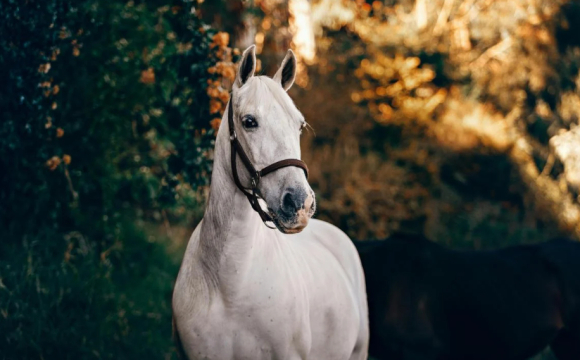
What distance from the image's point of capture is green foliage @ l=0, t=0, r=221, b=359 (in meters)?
4.73

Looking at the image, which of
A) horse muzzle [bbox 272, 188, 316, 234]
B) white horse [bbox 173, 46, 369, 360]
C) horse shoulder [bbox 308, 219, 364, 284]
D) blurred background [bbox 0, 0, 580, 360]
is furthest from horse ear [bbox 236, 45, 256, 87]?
blurred background [bbox 0, 0, 580, 360]

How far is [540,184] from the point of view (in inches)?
464

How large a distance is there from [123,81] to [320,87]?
19.3 ft

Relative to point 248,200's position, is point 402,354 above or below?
below

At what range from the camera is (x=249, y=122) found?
110 inches

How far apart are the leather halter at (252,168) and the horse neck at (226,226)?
2.7 inches

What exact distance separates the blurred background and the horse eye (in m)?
2.15

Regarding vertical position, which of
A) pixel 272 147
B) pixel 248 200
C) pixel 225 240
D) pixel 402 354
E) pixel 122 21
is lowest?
pixel 402 354

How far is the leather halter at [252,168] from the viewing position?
2682 millimetres

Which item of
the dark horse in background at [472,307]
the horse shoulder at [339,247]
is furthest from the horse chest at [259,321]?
the dark horse in background at [472,307]

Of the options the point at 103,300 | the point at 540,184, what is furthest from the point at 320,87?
the point at 103,300

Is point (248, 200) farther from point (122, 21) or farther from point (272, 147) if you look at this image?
point (122, 21)

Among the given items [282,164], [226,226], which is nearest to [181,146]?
[226,226]

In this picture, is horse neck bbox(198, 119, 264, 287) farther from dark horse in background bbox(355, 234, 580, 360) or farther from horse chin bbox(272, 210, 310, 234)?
dark horse in background bbox(355, 234, 580, 360)
